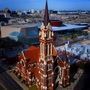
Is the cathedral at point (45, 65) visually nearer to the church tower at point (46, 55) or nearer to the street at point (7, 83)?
the church tower at point (46, 55)

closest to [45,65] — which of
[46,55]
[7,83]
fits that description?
[46,55]

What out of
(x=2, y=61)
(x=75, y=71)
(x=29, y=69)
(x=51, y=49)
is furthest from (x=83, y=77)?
(x=2, y=61)

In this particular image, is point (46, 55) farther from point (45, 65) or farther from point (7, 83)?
point (7, 83)

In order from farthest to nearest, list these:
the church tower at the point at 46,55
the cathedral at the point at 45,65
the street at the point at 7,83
A: 1. the street at the point at 7,83
2. the cathedral at the point at 45,65
3. the church tower at the point at 46,55

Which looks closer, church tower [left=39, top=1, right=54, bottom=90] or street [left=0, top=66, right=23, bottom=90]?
church tower [left=39, top=1, right=54, bottom=90]

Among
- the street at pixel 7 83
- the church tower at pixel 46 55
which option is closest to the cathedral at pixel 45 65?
the church tower at pixel 46 55

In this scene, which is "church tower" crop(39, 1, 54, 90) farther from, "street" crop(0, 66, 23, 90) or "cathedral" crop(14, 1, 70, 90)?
"street" crop(0, 66, 23, 90)

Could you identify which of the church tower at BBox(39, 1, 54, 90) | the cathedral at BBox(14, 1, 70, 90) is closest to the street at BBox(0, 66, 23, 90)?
the cathedral at BBox(14, 1, 70, 90)

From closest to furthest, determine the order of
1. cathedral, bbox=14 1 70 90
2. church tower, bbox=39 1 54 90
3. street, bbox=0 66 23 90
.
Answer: church tower, bbox=39 1 54 90, cathedral, bbox=14 1 70 90, street, bbox=0 66 23 90
